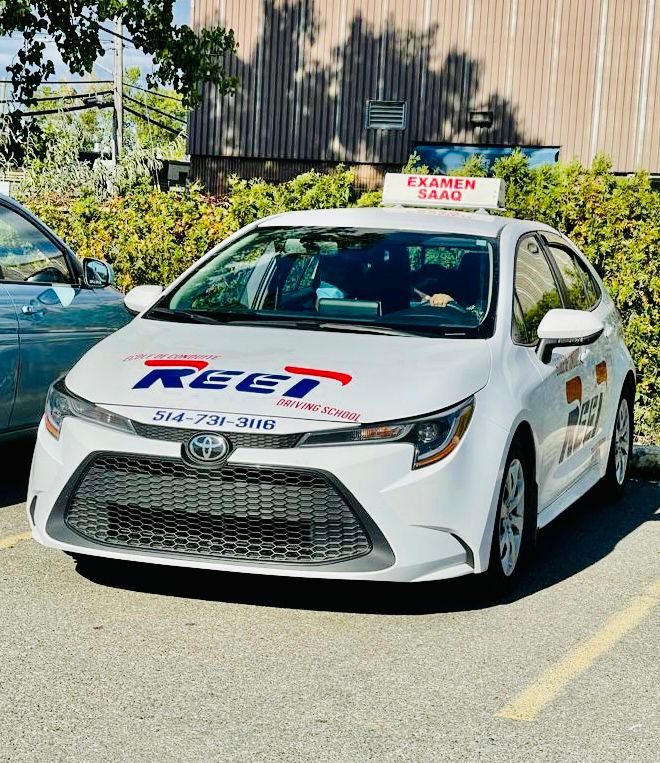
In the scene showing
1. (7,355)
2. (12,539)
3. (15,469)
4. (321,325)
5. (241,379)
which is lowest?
(15,469)

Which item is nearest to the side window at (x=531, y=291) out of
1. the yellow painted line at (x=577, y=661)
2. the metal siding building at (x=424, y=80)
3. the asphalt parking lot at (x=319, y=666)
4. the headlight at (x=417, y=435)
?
the headlight at (x=417, y=435)

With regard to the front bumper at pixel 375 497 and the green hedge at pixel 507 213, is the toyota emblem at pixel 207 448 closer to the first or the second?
the front bumper at pixel 375 497

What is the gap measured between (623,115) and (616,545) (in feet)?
62.8

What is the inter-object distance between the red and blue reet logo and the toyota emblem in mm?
256

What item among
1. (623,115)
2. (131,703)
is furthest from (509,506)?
(623,115)

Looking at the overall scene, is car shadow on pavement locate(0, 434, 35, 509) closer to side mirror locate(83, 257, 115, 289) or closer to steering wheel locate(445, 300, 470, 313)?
side mirror locate(83, 257, 115, 289)

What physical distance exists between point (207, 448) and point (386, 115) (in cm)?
2230

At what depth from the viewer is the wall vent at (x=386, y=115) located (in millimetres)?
26531

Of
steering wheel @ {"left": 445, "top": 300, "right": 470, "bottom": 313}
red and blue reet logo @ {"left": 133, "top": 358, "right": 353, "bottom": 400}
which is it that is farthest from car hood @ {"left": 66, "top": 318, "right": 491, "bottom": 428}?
steering wheel @ {"left": 445, "top": 300, "right": 470, "bottom": 313}

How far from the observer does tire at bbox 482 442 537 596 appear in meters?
5.52

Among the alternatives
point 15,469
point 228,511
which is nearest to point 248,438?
point 228,511

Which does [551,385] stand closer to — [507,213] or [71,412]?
[71,412]

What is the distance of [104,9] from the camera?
1320 cm

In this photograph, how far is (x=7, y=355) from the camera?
7.41 metres
